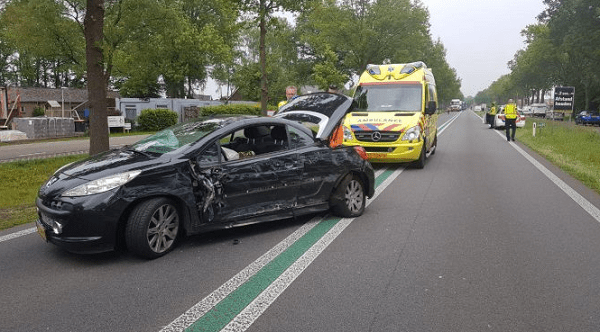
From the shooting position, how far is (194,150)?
5078 mm

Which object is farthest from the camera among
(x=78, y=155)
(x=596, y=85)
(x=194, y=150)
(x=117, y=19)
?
(x=596, y=85)

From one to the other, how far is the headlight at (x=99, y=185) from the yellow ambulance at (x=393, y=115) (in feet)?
24.9

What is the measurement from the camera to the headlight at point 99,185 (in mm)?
4422

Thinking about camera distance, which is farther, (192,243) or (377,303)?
(192,243)

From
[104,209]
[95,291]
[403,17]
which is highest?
[403,17]

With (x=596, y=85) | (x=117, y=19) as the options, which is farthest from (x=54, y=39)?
(x=596, y=85)

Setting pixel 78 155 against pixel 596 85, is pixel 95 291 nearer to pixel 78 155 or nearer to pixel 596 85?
pixel 78 155

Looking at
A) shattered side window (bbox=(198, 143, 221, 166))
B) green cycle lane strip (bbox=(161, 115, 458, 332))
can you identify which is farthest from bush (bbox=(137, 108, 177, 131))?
shattered side window (bbox=(198, 143, 221, 166))

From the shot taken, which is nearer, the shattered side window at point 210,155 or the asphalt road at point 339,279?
the asphalt road at point 339,279

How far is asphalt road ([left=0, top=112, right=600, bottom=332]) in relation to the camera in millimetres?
3432

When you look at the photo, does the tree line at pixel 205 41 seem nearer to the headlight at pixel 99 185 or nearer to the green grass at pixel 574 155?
the headlight at pixel 99 185

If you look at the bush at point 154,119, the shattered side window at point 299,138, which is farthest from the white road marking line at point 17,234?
the bush at point 154,119

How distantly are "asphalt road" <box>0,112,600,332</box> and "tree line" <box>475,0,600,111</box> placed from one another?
34.8 m

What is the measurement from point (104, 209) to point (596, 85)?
61.9 metres
